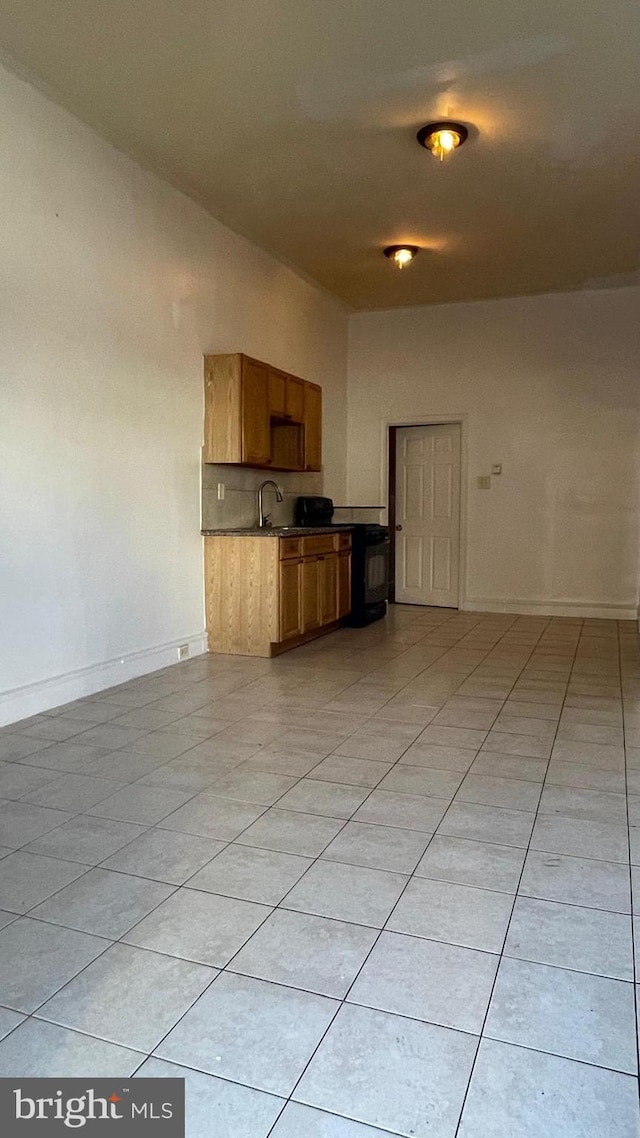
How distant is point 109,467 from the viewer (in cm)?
439

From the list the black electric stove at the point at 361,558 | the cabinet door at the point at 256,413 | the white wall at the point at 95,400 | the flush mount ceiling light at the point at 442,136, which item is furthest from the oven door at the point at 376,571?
the flush mount ceiling light at the point at 442,136

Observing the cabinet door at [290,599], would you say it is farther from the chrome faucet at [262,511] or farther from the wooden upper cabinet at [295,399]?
the wooden upper cabinet at [295,399]

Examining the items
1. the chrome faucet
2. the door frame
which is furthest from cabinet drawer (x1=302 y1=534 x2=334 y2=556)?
the door frame

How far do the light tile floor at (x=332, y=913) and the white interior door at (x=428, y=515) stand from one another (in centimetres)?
409

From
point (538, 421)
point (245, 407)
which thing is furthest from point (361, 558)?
point (538, 421)

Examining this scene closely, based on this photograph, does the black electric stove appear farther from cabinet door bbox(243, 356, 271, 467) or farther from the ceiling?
the ceiling

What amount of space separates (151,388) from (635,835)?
3.68 meters

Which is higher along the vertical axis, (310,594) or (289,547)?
(289,547)

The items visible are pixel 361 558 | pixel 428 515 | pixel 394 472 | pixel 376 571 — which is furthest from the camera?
pixel 394 472

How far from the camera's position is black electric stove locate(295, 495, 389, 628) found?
22.2ft

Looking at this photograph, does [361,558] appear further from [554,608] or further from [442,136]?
[442,136]

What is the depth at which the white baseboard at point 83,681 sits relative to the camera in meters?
3.77

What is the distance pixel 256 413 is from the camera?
5.54m

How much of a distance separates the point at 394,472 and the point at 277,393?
8.64 feet
